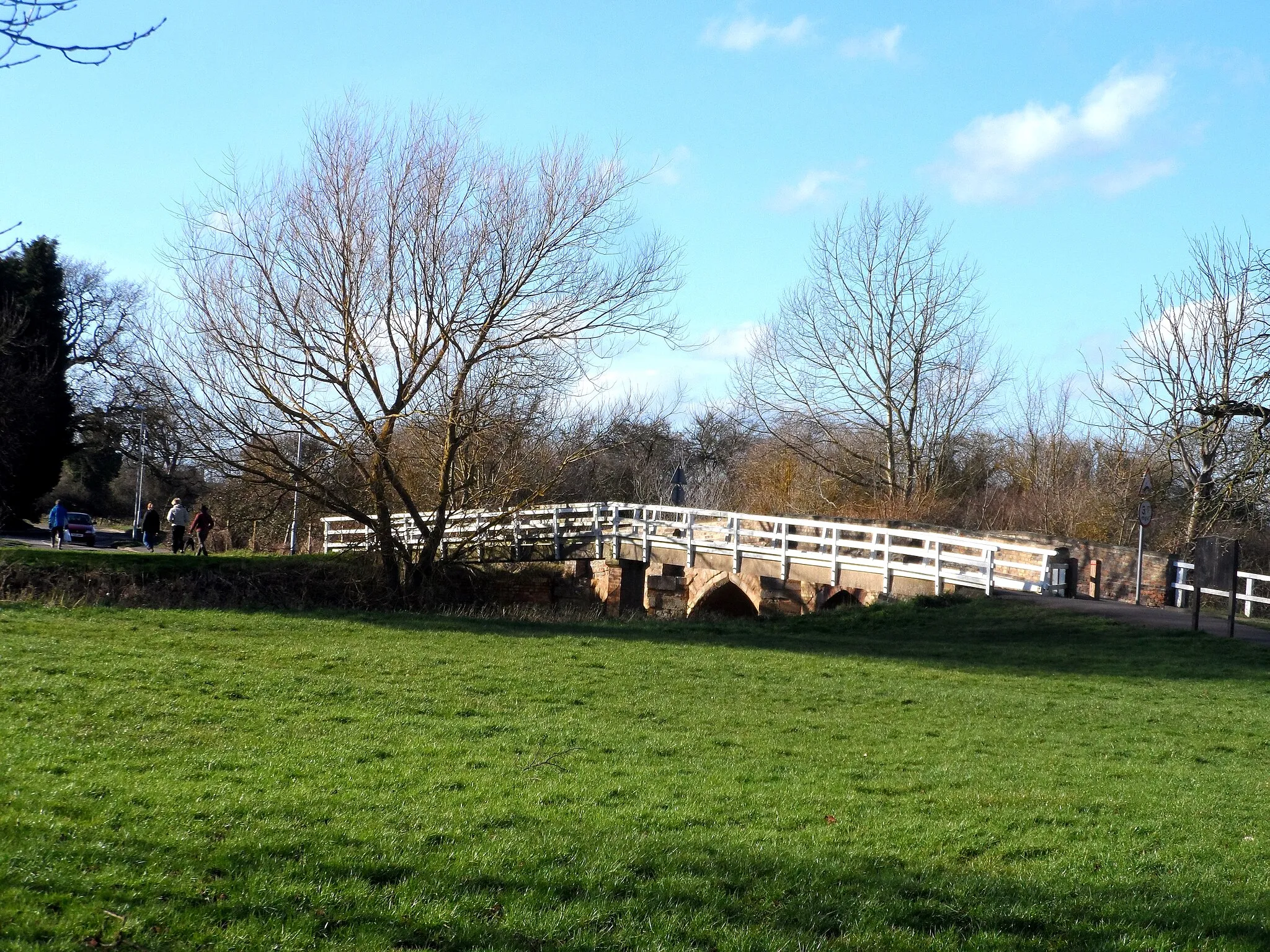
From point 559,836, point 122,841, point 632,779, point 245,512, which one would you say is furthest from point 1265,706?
point 245,512

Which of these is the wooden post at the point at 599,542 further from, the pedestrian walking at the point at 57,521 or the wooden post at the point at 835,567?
the pedestrian walking at the point at 57,521

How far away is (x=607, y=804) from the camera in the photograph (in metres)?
7.18

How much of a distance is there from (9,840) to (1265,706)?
1221cm

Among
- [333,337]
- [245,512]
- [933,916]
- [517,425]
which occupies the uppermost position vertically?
[333,337]

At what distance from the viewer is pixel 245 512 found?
85.9 ft

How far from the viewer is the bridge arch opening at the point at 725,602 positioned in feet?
91.6

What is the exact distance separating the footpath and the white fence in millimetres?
442

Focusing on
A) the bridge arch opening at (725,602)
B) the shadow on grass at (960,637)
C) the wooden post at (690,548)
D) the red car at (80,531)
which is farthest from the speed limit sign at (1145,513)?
the red car at (80,531)

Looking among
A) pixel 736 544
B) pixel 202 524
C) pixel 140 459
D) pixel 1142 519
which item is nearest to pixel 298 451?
pixel 202 524

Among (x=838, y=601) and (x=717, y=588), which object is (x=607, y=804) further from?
(x=717, y=588)

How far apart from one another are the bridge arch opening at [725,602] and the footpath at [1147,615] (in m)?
7.44

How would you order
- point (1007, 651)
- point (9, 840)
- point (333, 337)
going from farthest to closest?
1. point (333, 337)
2. point (1007, 651)
3. point (9, 840)

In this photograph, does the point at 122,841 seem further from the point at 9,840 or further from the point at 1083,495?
the point at 1083,495

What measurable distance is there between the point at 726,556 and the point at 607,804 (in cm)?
1979
